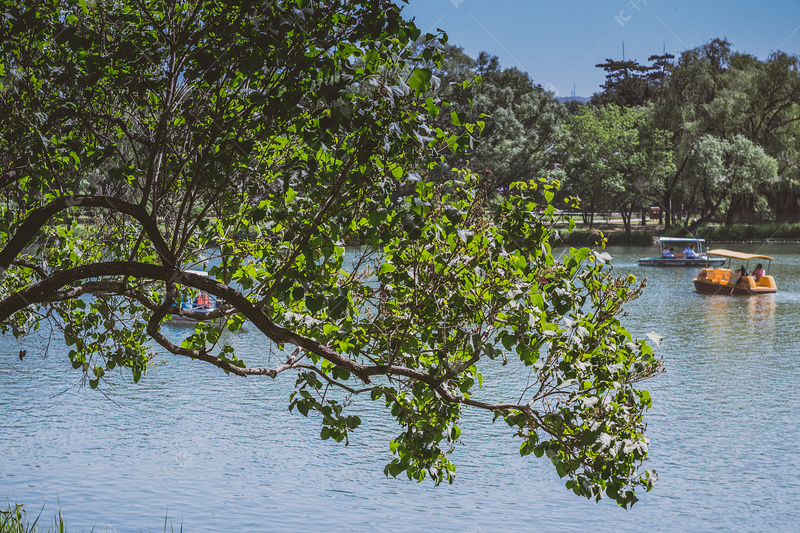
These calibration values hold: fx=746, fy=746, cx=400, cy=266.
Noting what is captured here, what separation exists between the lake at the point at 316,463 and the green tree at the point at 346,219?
6431 millimetres

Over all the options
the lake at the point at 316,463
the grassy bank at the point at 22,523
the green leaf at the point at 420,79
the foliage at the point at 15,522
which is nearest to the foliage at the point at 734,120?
the lake at the point at 316,463

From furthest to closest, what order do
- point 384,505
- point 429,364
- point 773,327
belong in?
1. point 773,327
2. point 384,505
3. point 429,364

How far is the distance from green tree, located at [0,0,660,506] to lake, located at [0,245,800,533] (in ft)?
21.1

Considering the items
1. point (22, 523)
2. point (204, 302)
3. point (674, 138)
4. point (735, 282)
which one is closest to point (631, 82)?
point (674, 138)

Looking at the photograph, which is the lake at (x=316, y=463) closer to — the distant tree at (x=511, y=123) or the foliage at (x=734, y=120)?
the distant tree at (x=511, y=123)

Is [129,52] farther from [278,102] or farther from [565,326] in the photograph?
[565,326]

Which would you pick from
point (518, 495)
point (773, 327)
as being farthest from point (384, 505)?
point (773, 327)

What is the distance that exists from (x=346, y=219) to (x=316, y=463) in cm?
1018

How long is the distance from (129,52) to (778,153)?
55903mm

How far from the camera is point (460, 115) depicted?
4.07 metres

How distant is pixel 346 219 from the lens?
4.67 metres

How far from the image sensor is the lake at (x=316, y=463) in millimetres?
11797

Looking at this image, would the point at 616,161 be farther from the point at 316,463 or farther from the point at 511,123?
the point at 316,463

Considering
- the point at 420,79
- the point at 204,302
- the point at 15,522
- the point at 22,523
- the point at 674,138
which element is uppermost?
the point at 674,138
